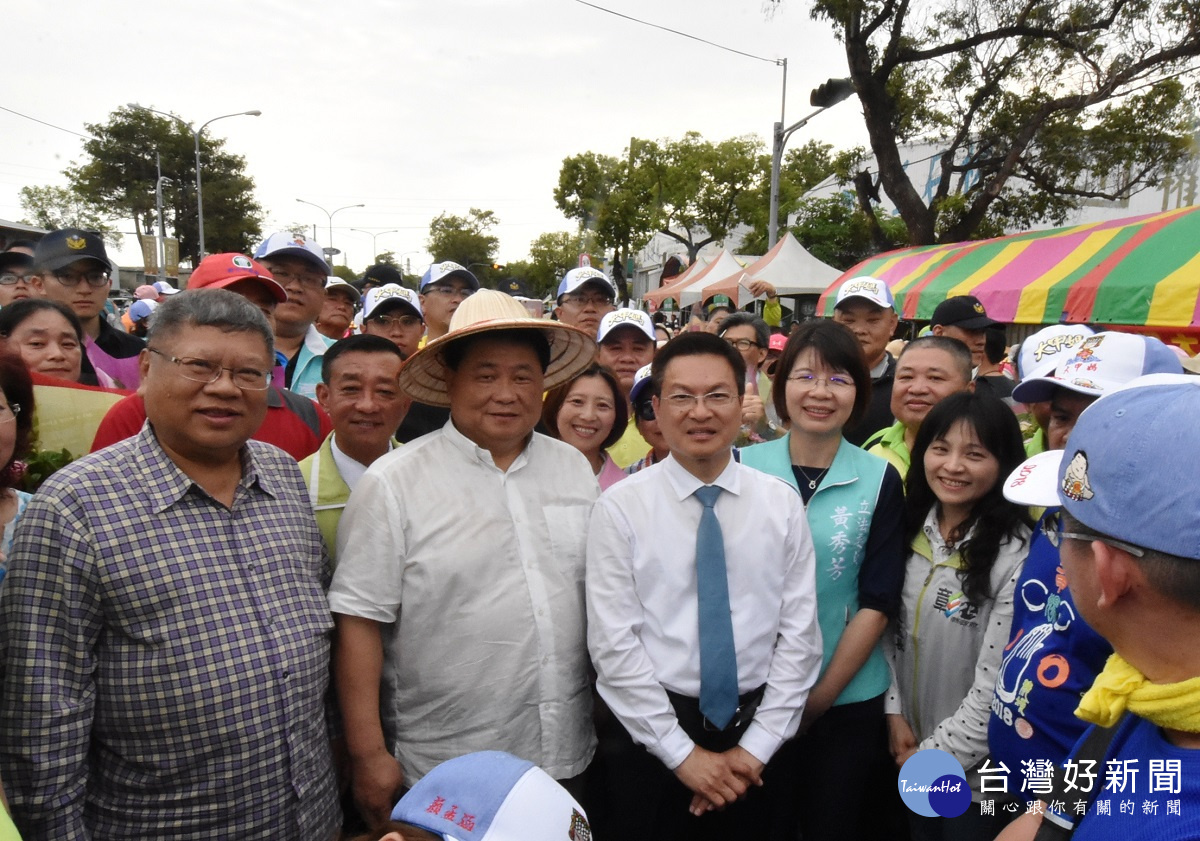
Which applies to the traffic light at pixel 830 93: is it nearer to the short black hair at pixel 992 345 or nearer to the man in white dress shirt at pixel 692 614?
the short black hair at pixel 992 345

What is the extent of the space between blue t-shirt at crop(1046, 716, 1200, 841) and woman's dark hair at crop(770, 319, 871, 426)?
149 centimetres

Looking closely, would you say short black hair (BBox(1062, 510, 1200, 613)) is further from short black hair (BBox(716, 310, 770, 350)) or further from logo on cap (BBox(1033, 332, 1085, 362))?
short black hair (BBox(716, 310, 770, 350))

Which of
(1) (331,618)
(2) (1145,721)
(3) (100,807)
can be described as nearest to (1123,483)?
(2) (1145,721)

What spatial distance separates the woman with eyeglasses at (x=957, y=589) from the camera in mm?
2273

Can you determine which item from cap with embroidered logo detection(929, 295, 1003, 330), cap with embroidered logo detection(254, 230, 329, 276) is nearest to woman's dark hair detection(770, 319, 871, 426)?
cap with embroidered logo detection(929, 295, 1003, 330)

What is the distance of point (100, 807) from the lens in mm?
1680

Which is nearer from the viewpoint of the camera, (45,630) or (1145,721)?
(1145,721)

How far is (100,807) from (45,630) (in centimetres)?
45

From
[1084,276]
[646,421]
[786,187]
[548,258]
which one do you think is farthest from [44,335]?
[548,258]

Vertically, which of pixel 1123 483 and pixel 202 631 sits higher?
pixel 1123 483

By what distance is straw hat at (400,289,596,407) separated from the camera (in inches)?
83.0

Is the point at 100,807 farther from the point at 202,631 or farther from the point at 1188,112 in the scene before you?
the point at 1188,112

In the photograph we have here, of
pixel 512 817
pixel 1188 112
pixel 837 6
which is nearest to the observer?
pixel 512 817

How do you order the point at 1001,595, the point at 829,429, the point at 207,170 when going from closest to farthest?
the point at 1001,595 → the point at 829,429 → the point at 207,170
